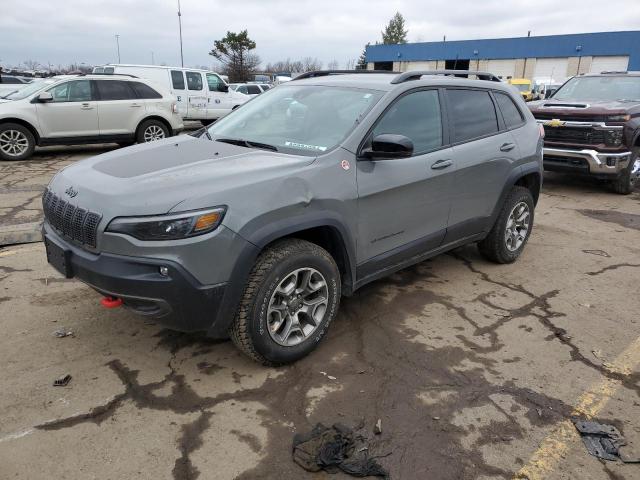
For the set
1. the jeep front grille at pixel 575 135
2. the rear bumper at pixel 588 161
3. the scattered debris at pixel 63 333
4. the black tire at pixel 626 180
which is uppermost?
the jeep front grille at pixel 575 135

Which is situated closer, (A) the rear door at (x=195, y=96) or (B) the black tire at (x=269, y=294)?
(B) the black tire at (x=269, y=294)

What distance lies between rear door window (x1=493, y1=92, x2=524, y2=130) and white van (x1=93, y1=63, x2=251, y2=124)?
10.4m

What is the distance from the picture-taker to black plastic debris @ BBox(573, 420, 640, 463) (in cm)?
258

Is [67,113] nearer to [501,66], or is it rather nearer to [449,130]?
[449,130]

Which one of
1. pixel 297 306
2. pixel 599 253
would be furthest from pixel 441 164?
pixel 599 253

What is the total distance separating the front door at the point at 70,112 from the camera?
1034 cm

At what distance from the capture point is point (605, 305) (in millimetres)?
4352

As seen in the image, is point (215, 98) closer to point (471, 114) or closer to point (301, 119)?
point (471, 114)

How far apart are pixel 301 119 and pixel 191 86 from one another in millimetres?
12303

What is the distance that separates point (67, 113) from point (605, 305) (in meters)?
10.3

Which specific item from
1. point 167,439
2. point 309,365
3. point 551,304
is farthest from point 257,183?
point 551,304

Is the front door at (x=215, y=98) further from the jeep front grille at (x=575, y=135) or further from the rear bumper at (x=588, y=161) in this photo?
the rear bumper at (x=588, y=161)

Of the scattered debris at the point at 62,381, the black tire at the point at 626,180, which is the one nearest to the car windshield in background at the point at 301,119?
the scattered debris at the point at 62,381

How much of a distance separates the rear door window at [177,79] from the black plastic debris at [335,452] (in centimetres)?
1380
